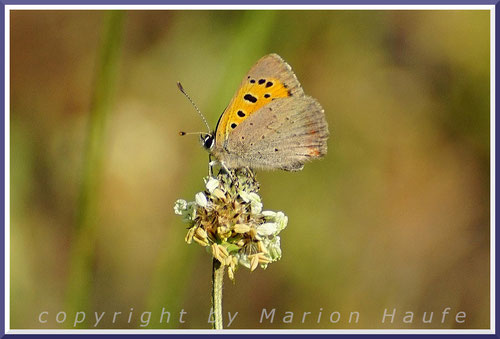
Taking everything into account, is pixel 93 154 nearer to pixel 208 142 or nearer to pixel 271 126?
pixel 208 142

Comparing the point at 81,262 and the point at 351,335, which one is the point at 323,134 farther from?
the point at 81,262

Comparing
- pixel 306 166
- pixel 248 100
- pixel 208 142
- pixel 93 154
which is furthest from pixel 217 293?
pixel 306 166

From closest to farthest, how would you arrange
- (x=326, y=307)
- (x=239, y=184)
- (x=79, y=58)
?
(x=239, y=184) → (x=326, y=307) → (x=79, y=58)

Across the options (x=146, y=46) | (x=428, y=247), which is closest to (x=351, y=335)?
(x=428, y=247)

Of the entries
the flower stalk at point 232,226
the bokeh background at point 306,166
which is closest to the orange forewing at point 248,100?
the flower stalk at point 232,226

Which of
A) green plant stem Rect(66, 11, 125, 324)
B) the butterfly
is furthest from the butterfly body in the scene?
green plant stem Rect(66, 11, 125, 324)

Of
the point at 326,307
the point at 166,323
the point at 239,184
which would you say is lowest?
the point at 326,307
